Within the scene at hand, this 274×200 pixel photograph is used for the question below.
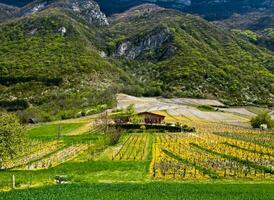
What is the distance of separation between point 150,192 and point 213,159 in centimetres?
2787

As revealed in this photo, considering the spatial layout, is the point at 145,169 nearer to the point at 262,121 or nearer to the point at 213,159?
the point at 213,159

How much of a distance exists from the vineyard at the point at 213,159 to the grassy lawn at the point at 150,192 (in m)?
7.47

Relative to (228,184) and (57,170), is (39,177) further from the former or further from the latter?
(228,184)

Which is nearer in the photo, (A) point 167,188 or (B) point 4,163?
(A) point 167,188

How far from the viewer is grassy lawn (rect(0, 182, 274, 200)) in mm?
40656

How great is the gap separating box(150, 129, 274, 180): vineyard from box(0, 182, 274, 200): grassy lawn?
24.5 feet

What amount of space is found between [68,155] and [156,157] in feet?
54.4

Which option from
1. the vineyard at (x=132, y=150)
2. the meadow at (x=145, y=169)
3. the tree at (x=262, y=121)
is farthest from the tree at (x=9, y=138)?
the tree at (x=262, y=121)

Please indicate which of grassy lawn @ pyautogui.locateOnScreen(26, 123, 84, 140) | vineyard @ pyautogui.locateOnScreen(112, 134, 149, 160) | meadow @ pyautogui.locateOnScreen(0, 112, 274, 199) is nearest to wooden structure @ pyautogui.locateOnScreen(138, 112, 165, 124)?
grassy lawn @ pyautogui.locateOnScreen(26, 123, 84, 140)

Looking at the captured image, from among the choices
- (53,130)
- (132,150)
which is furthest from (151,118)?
(132,150)

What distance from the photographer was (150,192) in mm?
43531

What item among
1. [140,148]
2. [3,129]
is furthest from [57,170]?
[140,148]

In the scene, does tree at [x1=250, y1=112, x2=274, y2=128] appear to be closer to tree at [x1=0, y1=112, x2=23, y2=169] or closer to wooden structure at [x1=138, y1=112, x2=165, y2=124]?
wooden structure at [x1=138, y1=112, x2=165, y2=124]

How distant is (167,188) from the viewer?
46.1 meters
